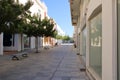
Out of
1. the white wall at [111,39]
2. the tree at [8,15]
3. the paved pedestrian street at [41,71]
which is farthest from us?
the tree at [8,15]

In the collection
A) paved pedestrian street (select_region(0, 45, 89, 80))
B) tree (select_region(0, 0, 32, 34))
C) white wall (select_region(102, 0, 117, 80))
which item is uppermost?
tree (select_region(0, 0, 32, 34))

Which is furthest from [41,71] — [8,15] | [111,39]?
[111,39]

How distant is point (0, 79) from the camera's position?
12.1 meters

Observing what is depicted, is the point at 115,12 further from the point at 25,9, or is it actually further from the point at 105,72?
the point at 25,9

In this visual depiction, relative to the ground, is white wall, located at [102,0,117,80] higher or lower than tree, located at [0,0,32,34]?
lower

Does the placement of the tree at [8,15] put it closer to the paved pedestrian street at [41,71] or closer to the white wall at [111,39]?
the paved pedestrian street at [41,71]

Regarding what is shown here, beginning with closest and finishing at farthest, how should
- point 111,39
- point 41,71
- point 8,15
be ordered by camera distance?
point 111,39, point 8,15, point 41,71

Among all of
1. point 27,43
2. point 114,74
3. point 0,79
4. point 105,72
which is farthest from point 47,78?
point 27,43

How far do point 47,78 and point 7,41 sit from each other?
997 inches

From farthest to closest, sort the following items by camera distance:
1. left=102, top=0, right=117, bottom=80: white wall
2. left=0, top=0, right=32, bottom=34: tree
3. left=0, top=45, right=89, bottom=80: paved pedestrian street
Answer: left=0, top=0, right=32, bottom=34: tree → left=0, top=45, right=89, bottom=80: paved pedestrian street → left=102, top=0, right=117, bottom=80: white wall

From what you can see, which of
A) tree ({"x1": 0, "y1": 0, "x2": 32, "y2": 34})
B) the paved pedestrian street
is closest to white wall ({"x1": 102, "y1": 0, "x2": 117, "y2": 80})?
the paved pedestrian street

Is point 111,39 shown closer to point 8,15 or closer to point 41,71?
point 8,15

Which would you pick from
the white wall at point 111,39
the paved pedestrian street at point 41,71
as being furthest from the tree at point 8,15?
the white wall at point 111,39

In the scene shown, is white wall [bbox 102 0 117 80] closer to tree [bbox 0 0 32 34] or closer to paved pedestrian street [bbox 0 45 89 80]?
paved pedestrian street [bbox 0 45 89 80]
